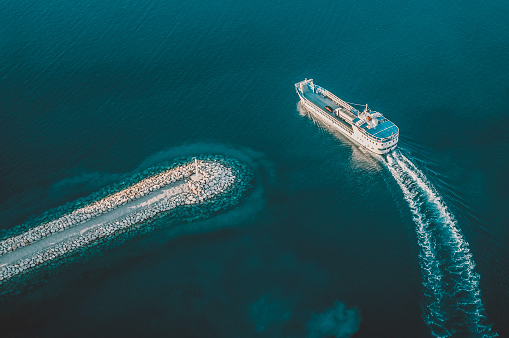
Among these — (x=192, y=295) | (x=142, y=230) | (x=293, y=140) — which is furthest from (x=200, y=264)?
(x=293, y=140)

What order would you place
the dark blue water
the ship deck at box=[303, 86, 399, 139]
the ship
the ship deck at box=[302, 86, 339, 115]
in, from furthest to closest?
1. the ship deck at box=[302, 86, 339, 115]
2. the ship deck at box=[303, 86, 399, 139]
3. the ship
4. the dark blue water

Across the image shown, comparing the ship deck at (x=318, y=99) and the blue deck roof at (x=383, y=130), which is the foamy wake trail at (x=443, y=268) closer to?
the blue deck roof at (x=383, y=130)

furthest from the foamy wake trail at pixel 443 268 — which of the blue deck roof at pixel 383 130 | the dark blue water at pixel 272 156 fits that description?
the blue deck roof at pixel 383 130

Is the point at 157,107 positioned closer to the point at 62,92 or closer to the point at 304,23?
the point at 62,92

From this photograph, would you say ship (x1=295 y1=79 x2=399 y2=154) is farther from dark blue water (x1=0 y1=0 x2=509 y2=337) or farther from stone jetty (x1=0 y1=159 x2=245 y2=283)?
stone jetty (x1=0 y1=159 x2=245 y2=283)

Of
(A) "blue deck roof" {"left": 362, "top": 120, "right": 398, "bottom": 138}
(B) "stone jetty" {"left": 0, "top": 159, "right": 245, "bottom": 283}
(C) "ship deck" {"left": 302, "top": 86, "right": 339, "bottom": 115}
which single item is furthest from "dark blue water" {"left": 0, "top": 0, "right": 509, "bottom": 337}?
(B) "stone jetty" {"left": 0, "top": 159, "right": 245, "bottom": 283}

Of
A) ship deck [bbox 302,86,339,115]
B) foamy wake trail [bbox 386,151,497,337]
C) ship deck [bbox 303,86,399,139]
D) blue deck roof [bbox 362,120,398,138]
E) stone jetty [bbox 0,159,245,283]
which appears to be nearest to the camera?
foamy wake trail [bbox 386,151,497,337]

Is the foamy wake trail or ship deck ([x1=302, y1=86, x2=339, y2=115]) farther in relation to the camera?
ship deck ([x1=302, y1=86, x2=339, y2=115])
